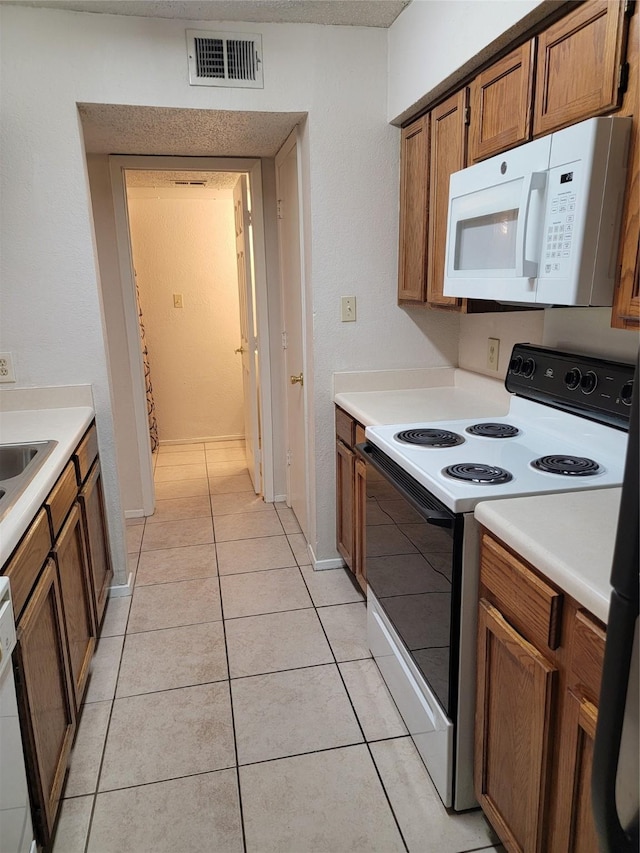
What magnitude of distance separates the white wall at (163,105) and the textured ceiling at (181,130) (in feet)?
0.25

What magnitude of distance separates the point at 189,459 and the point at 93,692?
2775 mm

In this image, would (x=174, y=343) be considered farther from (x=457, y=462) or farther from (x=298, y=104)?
(x=457, y=462)

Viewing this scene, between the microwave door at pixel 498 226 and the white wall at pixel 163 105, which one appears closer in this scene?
the microwave door at pixel 498 226

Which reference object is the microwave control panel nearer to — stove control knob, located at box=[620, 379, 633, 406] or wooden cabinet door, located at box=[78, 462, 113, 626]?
stove control knob, located at box=[620, 379, 633, 406]

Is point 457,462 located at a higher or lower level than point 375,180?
lower

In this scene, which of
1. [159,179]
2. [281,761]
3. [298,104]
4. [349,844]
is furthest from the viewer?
[159,179]

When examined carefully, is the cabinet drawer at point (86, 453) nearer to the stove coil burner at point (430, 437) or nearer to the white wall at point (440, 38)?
the stove coil burner at point (430, 437)

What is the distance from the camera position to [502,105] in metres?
1.71

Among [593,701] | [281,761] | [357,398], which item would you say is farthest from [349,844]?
[357,398]

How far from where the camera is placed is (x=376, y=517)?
196cm

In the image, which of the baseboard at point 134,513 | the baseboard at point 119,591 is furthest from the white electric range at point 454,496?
the baseboard at point 134,513

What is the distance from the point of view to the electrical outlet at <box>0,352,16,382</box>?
2381mm

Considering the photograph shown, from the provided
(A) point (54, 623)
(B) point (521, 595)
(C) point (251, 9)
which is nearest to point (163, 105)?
(C) point (251, 9)

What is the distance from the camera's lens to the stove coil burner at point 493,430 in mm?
1870
